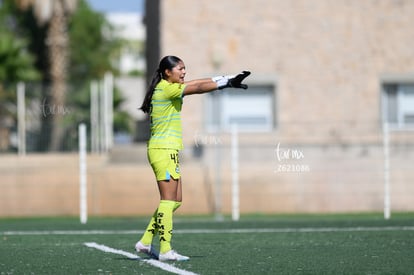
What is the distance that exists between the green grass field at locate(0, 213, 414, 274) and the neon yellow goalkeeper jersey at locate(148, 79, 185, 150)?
3.69ft

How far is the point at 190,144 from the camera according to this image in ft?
92.6

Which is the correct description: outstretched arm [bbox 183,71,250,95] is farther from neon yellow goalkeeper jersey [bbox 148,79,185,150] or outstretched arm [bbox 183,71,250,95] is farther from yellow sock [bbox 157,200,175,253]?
yellow sock [bbox 157,200,175,253]

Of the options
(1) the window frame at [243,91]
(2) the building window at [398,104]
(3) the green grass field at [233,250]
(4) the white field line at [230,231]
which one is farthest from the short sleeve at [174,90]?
(2) the building window at [398,104]

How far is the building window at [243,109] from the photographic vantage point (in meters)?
29.4

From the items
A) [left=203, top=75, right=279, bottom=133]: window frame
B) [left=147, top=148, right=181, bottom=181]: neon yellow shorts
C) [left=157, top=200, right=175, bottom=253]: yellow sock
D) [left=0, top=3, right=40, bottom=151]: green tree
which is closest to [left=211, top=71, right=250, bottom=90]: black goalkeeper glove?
[left=147, top=148, right=181, bottom=181]: neon yellow shorts

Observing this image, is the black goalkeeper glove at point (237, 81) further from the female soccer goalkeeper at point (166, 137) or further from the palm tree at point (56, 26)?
the palm tree at point (56, 26)

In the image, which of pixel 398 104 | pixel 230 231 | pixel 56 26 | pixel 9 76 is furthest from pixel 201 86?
pixel 9 76

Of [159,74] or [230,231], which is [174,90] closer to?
[159,74]

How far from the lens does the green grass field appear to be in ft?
33.1

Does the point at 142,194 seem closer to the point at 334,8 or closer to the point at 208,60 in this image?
the point at 208,60

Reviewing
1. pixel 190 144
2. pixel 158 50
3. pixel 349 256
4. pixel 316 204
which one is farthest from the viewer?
pixel 158 50

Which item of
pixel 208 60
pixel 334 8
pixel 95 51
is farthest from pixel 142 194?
pixel 95 51

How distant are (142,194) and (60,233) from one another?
10209mm

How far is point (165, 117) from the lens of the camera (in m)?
10.9
